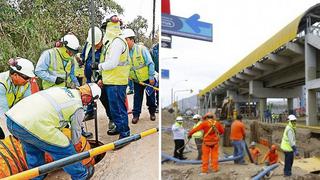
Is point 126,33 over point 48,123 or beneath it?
over

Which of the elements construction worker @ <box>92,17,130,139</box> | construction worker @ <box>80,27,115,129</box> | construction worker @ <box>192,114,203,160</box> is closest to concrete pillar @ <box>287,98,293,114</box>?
construction worker @ <box>192,114,203,160</box>

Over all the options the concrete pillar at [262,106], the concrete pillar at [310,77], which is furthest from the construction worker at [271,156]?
the concrete pillar at [310,77]

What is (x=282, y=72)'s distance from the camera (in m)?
3.56

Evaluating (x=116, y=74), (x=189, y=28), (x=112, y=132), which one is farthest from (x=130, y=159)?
(x=189, y=28)

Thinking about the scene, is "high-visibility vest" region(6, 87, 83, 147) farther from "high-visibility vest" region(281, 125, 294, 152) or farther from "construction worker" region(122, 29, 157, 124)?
"high-visibility vest" region(281, 125, 294, 152)

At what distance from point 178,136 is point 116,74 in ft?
8.38

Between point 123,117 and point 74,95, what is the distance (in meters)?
0.27

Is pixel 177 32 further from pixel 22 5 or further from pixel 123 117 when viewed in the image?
pixel 22 5

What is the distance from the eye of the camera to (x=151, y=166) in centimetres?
147

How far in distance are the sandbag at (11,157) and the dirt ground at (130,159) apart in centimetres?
27

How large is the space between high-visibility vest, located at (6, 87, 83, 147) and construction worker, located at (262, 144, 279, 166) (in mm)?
2383

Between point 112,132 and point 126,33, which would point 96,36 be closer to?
point 126,33

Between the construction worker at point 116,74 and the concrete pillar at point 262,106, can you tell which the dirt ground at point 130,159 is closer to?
the construction worker at point 116,74

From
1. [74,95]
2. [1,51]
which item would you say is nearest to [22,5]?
[1,51]
